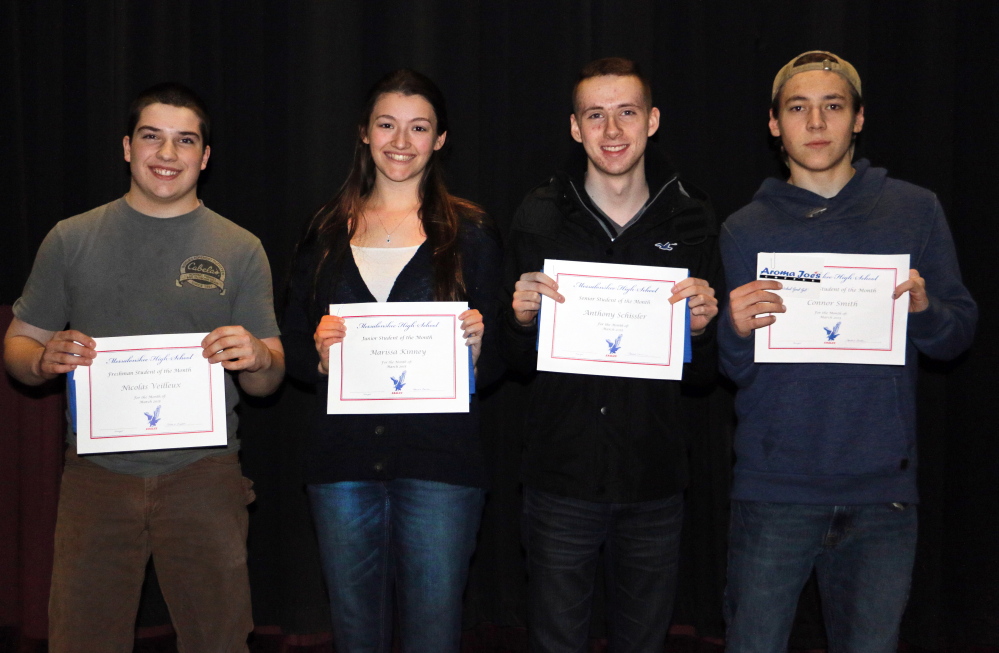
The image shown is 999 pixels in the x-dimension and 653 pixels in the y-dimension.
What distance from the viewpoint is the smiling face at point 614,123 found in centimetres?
Result: 244

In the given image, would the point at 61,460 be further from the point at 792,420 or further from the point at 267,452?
the point at 792,420

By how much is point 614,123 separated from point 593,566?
136 centimetres

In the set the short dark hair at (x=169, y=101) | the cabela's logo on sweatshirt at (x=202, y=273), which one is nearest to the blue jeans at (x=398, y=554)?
the cabela's logo on sweatshirt at (x=202, y=273)

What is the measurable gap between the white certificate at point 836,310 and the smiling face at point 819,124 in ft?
1.13

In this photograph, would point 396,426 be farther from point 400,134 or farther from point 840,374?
point 840,374

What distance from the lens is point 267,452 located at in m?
3.53

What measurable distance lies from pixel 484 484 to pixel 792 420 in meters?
0.94

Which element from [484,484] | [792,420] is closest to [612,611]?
[484,484]

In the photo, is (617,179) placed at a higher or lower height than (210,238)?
higher

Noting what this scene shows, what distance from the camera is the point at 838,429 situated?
2291 millimetres

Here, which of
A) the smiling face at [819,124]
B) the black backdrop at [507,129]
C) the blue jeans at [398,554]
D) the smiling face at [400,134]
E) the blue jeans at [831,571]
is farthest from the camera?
the black backdrop at [507,129]

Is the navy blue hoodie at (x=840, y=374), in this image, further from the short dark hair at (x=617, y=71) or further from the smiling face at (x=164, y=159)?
the smiling face at (x=164, y=159)

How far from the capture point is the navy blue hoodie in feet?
7.46

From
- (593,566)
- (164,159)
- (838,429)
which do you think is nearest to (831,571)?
(838,429)
